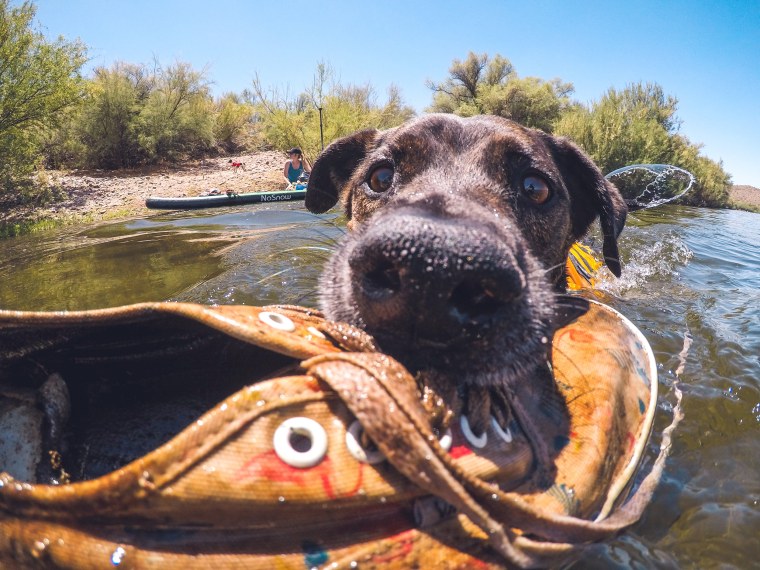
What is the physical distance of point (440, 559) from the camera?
1102 mm

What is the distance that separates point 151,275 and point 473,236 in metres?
6.30

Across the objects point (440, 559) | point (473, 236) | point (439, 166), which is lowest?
point (440, 559)

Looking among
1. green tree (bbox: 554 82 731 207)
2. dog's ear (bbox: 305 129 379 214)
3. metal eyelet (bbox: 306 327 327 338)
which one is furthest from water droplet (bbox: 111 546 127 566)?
green tree (bbox: 554 82 731 207)

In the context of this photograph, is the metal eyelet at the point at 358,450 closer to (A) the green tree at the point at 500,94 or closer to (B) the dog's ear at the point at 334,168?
(B) the dog's ear at the point at 334,168

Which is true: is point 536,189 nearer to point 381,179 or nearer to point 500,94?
point 381,179

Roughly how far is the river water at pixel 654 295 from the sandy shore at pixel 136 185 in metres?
3.41

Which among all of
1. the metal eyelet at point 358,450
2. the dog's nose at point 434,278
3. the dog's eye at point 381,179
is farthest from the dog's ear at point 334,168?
the metal eyelet at point 358,450

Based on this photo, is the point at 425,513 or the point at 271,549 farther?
the point at 425,513

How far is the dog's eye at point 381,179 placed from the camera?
325 cm

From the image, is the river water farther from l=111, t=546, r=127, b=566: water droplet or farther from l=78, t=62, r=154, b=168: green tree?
l=78, t=62, r=154, b=168: green tree

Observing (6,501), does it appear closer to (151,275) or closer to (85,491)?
(85,491)

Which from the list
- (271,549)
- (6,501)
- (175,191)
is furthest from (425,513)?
(175,191)

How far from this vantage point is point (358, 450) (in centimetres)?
113

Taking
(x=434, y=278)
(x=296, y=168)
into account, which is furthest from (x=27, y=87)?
(x=434, y=278)
